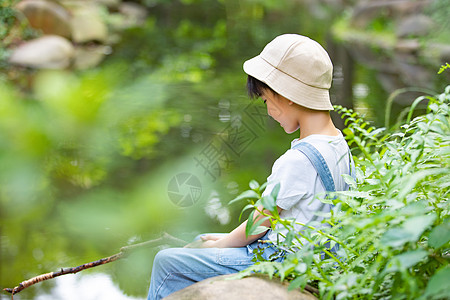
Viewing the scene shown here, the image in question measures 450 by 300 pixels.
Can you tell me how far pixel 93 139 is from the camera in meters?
3.47

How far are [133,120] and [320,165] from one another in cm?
279

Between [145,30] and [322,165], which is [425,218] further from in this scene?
[145,30]

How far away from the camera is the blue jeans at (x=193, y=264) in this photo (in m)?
1.21

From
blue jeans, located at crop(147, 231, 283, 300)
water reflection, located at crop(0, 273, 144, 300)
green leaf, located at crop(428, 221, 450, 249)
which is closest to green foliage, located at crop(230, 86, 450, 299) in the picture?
green leaf, located at crop(428, 221, 450, 249)

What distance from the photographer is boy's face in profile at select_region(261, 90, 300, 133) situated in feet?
4.23

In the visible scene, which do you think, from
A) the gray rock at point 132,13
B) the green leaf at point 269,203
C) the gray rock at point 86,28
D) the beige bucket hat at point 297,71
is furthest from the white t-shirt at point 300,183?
the gray rock at point 132,13

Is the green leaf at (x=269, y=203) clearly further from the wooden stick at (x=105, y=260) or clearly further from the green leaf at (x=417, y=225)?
the wooden stick at (x=105, y=260)

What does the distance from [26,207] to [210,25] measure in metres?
6.98

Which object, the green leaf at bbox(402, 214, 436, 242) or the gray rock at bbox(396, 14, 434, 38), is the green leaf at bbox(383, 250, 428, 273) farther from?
the gray rock at bbox(396, 14, 434, 38)

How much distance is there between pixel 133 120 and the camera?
3.84 metres

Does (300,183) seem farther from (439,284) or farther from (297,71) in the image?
(439,284)

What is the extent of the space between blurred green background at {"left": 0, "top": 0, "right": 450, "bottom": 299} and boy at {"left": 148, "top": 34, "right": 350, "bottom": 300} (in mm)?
705

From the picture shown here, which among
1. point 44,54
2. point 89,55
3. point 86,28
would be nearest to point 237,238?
point 44,54

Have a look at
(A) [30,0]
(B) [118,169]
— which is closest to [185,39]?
(A) [30,0]
